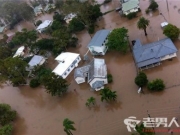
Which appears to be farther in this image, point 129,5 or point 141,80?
point 129,5

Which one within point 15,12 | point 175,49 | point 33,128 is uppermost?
point 15,12

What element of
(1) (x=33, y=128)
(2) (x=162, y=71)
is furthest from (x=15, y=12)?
(2) (x=162, y=71)

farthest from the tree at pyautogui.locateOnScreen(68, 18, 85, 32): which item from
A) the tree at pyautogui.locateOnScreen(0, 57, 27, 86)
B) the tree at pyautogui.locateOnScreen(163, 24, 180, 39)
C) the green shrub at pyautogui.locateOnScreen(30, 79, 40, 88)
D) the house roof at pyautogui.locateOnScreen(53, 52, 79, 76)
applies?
the tree at pyautogui.locateOnScreen(163, 24, 180, 39)

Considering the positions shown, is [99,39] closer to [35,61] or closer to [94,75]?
[94,75]

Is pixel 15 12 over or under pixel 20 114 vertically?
over

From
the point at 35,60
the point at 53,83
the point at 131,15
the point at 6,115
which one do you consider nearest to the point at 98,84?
the point at 53,83

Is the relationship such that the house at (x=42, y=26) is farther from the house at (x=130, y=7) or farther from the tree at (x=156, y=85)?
the tree at (x=156, y=85)

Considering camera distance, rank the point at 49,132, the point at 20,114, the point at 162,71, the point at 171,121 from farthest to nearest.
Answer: the point at 20,114 < the point at 162,71 < the point at 49,132 < the point at 171,121

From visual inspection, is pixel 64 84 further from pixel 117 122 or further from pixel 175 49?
pixel 175 49
